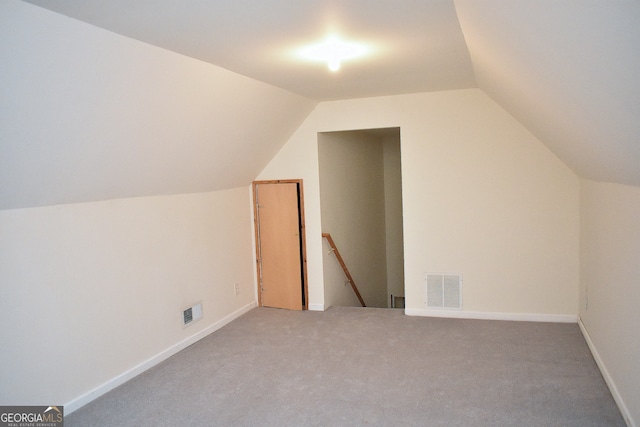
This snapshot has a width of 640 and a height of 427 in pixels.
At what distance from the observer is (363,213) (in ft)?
26.3

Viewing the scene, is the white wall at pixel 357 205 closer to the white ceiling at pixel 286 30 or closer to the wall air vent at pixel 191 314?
the wall air vent at pixel 191 314

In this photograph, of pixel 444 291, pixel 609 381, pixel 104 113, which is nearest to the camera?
pixel 104 113

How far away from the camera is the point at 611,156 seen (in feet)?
9.48

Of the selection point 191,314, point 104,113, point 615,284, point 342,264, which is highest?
point 104,113

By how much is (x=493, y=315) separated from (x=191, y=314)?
3.45 metres

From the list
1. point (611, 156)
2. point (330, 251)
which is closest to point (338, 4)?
point (611, 156)

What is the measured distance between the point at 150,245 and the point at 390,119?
313cm

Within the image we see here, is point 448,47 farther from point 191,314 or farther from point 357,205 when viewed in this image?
point 357,205

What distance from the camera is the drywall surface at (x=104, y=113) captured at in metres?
2.57

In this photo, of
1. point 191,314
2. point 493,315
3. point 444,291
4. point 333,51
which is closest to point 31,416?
point 191,314

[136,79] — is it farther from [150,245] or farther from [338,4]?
[150,245]

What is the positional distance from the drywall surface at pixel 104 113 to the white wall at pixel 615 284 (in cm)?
320

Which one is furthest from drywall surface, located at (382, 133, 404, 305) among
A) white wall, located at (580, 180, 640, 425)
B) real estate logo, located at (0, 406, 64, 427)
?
real estate logo, located at (0, 406, 64, 427)

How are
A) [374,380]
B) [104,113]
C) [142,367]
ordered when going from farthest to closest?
[142,367], [374,380], [104,113]
